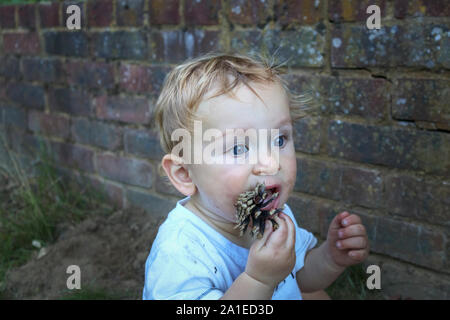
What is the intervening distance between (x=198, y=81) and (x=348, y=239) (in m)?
0.70

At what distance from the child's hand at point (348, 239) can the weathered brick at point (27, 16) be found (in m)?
2.34

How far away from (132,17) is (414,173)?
5.08 feet

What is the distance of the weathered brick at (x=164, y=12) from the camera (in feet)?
7.47

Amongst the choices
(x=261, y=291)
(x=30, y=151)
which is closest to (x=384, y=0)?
(x=261, y=291)

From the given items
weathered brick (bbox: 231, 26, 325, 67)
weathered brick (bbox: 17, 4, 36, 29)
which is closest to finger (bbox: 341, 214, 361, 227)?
weathered brick (bbox: 231, 26, 325, 67)

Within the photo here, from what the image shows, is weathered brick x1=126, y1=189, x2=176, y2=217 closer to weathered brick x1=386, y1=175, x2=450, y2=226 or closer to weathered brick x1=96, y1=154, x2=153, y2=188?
weathered brick x1=96, y1=154, x2=153, y2=188

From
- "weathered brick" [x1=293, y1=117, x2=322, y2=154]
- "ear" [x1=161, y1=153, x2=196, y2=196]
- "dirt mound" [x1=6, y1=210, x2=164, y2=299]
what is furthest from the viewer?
"dirt mound" [x1=6, y1=210, x2=164, y2=299]

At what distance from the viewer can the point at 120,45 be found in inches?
99.4

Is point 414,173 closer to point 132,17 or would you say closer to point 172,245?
point 172,245

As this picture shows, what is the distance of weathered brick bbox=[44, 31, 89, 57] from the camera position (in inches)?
106

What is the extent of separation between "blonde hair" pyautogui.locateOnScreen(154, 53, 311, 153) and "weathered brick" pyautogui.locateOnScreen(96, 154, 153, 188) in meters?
1.15

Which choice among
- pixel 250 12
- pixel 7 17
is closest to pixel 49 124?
pixel 7 17

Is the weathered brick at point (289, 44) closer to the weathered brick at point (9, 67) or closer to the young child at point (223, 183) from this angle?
the young child at point (223, 183)

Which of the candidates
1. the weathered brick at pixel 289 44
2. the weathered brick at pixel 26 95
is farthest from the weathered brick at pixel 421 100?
the weathered brick at pixel 26 95
